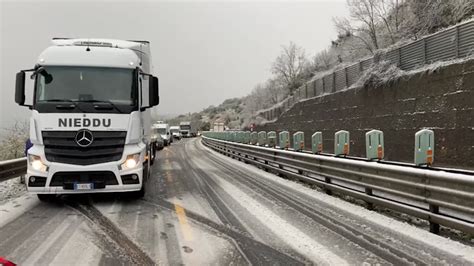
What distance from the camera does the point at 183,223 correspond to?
665cm

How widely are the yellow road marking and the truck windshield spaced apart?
7.99 feet

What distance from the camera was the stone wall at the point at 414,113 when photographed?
1302cm

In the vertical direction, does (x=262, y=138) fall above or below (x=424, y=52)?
below

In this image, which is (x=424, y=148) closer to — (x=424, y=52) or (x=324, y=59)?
(x=424, y=52)

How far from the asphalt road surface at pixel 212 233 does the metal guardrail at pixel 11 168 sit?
0.99 meters

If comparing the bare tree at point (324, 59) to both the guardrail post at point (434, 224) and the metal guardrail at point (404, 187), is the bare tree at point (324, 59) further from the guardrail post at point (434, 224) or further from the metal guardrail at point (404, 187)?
the guardrail post at point (434, 224)

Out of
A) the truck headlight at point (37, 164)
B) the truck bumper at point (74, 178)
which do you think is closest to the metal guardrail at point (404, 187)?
the truck bumper at point (74, 178)

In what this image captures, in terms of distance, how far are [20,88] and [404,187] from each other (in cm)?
781

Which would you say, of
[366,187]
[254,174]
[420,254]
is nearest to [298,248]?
[420,254]

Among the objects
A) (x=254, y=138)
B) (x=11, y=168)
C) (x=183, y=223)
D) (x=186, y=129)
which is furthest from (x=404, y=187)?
(x=186, y=129)

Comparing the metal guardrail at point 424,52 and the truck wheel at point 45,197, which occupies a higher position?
the metal guardrail at point 424,52

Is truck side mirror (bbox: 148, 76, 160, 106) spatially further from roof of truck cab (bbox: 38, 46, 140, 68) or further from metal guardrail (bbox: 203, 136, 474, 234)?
metal guardrail (bbox: 203, 136, 474, 234)

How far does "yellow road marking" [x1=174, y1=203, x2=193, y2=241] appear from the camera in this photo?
583 cm

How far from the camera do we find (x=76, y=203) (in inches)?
341
